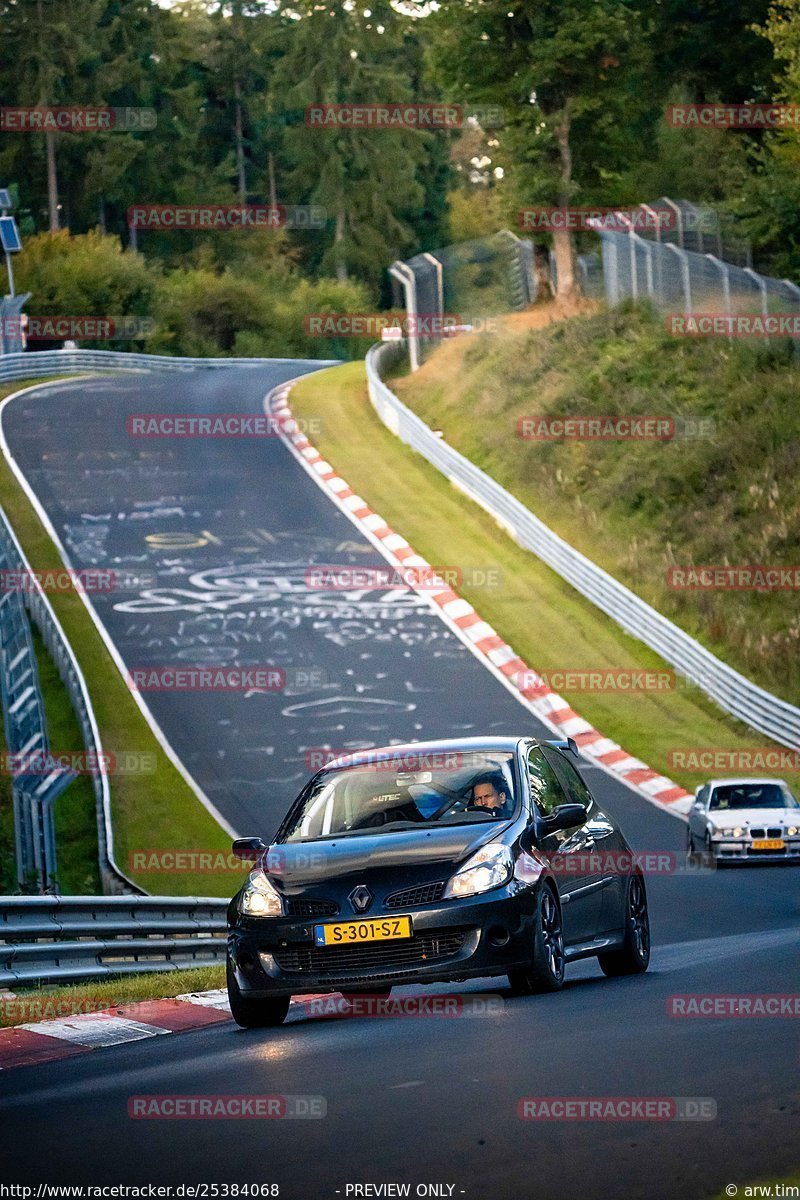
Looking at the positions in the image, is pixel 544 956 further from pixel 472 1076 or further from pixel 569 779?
pixel 472 1076

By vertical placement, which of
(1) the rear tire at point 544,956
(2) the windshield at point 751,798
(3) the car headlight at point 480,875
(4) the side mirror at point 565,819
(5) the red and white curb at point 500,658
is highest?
(4) the side mirror at point 565,819

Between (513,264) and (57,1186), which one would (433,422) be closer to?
(513,264)

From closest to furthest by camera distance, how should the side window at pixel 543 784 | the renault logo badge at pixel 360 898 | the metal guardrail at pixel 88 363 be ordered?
the renault logo badge at pixel 360 898, the side window at pixel 543 784, the metal guardrail at pixel 88 363

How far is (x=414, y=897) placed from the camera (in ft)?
32.1

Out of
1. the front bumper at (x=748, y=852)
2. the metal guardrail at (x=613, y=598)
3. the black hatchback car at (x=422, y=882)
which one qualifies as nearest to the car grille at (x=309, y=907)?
the black hatchback car at (x=422, y=882)

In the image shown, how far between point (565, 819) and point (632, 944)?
5.22 ft

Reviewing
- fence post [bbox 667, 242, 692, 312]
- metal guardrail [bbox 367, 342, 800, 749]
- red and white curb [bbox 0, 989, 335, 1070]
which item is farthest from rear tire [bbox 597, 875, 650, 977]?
fence post [bbox 667, 242, 692, 312]

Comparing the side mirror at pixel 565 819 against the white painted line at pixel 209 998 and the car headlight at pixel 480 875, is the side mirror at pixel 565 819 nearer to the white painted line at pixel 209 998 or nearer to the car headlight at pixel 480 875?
the car headlight at pixel 480 875

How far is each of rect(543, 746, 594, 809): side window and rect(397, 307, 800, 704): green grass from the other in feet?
65.3

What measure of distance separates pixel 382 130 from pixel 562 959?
97655 millimetres

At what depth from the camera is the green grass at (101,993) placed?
435 inches

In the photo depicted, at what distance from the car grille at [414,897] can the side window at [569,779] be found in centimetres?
184

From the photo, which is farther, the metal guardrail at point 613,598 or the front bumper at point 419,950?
the metal guardrail at point 613,598

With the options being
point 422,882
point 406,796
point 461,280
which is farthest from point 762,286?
point 422,882
